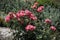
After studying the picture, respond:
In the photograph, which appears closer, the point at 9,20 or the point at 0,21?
the point at 9,20

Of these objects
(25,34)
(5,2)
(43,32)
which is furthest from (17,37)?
(5,2)

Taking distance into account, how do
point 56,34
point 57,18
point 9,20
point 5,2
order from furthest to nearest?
point 5,2 → point 57,18 → point 56,34 → point 9,20

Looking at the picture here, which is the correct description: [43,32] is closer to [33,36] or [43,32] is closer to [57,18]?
[33,36]

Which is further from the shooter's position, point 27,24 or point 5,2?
point 5,2

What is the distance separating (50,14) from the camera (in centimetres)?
744

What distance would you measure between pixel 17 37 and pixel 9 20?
1.41ft

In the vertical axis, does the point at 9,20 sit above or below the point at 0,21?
above

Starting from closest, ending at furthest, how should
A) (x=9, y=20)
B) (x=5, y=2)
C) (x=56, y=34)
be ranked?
(x=9, y=20), (x=56, y=34), (x=5, y=2)

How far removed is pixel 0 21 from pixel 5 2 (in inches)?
67.4

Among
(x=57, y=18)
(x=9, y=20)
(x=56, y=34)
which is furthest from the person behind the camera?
(x=57, y=18)

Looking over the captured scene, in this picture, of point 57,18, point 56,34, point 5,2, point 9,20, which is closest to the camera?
point 9,20

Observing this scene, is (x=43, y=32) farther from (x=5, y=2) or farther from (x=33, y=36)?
(x=5, y=2)

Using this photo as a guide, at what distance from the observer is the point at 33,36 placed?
19.5ft

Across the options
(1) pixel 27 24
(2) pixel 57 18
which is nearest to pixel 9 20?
(1) pixel 27 24
